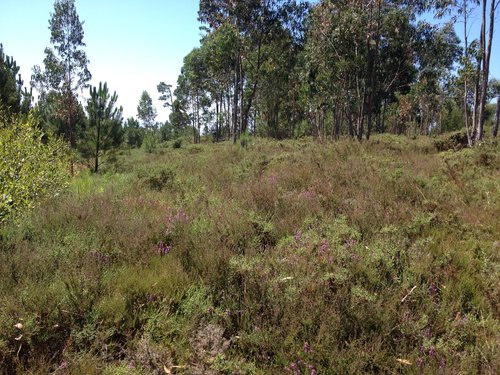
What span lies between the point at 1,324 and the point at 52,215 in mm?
2605

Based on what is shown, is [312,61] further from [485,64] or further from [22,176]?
[22,176]

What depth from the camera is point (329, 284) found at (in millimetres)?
3381

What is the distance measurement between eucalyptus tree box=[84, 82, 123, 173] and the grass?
1164 cm

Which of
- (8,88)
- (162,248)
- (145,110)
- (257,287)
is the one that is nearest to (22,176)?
(162,248)

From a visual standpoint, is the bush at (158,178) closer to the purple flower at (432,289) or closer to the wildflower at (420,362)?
the purple flower at (432,289)

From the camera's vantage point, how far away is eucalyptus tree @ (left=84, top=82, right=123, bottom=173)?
1595 centimetres

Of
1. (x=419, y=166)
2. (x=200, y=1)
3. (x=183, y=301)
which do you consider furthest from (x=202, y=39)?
(x=183, y=301)

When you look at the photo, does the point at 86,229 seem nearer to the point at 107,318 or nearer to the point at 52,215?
the point at 52,215

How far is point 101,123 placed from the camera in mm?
16141

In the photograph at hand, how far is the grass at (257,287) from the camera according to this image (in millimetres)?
2711

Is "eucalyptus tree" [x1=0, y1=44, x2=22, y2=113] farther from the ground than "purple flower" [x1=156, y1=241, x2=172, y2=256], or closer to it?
farther from the ground

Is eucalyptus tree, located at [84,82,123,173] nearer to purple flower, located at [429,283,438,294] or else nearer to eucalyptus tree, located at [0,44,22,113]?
eucalyptus tree, located at [0,44,22,113]

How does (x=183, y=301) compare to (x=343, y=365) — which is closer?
(x=343, y=365)

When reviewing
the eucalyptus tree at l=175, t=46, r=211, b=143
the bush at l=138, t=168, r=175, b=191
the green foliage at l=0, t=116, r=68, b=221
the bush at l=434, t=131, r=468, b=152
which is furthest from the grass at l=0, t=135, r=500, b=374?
the eucalyptus tree at l=175, t=46, r=211, b=143
